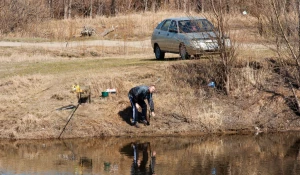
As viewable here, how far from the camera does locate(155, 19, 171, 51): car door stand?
27.6 m

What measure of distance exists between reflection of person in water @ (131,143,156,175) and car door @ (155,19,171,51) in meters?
6.84

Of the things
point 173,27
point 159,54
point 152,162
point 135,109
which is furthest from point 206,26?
point 152,162

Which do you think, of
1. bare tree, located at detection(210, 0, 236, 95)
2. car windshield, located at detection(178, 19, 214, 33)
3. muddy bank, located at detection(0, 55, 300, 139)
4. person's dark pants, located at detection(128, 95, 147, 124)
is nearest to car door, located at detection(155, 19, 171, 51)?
car windshield, located at detection(178, 19, 214, 33)

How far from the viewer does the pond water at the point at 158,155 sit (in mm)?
18219

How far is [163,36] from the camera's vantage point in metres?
27.7

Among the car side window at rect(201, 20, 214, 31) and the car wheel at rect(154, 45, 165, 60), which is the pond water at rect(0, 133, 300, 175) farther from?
the car wheel at rect(154, 45, 165, 60)

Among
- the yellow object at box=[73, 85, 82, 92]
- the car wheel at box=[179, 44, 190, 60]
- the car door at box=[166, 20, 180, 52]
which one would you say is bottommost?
the yellow object at box=[73, 85, 82, 92]

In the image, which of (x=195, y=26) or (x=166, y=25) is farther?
(x=166, y=25)

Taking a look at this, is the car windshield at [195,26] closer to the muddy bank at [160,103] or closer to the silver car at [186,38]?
the silver car at [186,38]

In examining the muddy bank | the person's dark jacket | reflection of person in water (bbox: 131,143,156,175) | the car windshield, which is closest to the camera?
reflection of person in water (bbox: 131,143,156,175)

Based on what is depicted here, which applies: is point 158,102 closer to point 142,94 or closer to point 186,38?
point 142,94

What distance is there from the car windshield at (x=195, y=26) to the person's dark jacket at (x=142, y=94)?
3706mm

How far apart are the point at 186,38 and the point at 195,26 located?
66 centimetres

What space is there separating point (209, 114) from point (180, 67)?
2.69 m
